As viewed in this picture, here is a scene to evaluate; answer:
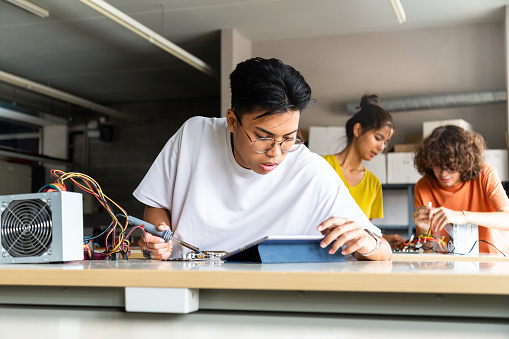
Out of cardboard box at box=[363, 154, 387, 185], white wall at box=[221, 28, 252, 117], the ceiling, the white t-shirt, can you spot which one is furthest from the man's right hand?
white wall at box=[221, 28, 252, 117]

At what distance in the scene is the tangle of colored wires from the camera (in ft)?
4.15

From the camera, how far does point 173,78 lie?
8039mm

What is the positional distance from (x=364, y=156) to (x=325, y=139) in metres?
2.34

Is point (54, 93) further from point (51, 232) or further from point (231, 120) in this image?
point (51, 232)

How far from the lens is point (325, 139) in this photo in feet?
18.7

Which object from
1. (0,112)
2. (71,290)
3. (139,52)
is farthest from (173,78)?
(71,290)

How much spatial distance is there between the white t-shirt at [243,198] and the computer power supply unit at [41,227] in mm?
409

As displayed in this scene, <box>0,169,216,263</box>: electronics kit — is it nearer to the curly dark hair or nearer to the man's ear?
the man's ear

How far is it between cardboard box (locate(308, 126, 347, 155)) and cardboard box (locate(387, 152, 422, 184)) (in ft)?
1.77

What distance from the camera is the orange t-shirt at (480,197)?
2.77m

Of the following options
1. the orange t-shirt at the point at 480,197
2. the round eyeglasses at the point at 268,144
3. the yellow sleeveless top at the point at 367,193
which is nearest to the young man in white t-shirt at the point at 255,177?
the round eyeglasses at the point at 268,144

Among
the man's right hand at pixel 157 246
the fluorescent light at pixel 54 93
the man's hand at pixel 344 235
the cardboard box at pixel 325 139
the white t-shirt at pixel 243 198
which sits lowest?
the man's right hand at pixel 157 246

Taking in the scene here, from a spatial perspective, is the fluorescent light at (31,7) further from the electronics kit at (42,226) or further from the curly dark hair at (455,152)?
the electronics kit at (42,226)

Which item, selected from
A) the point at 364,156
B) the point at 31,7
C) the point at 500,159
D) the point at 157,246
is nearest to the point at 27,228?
the point at 157,246
